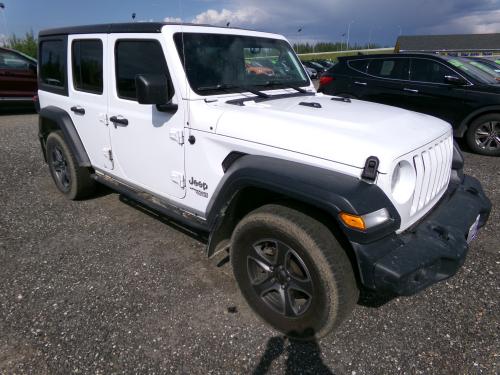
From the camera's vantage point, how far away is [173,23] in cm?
291

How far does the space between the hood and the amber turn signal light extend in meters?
0.30

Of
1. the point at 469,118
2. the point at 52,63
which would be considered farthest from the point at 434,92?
the point at 52,63

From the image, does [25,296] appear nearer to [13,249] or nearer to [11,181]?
[13,249]

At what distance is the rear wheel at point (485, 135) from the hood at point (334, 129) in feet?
14.6

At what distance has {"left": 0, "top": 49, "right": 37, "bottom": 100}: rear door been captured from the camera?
9.59 metres

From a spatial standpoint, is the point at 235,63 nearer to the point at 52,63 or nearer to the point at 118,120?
the point at 118,120

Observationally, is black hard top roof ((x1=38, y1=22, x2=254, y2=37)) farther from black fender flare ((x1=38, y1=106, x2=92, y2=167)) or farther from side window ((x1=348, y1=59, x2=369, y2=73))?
side window ((x1=348, y1=59, x2=369, y2=73))

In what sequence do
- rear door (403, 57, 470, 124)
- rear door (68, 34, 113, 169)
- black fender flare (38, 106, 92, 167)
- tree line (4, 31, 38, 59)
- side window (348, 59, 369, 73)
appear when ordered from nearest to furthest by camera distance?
rear door (68, 34, 113, 169) → black fender flare (38, 106, 92, 167) → rear door (403, 57, 470, 124) → side window (348, 59, 369, 73) → tree line (4, 31, 38, 59)

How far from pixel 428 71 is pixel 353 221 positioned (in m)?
6.05

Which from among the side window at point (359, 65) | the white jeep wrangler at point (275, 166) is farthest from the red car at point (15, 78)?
the side window at point (359, 65)

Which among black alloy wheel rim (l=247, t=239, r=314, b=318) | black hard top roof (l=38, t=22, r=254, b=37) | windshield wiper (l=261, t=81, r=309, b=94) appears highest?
black hard top roof (l=38, t=22, r=254, b=37)

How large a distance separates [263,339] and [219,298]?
522 mm

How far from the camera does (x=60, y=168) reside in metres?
4.68

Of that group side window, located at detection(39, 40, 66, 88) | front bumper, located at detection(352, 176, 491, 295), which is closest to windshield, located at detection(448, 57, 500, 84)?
front bumper, located at detection(352, 176, 491, 295)
